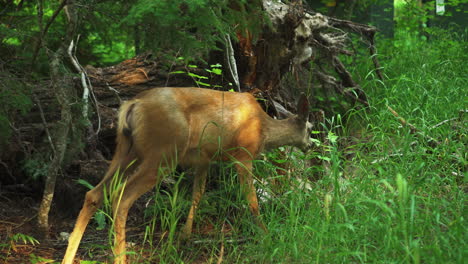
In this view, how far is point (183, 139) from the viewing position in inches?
191

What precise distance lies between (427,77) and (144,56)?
4.20m

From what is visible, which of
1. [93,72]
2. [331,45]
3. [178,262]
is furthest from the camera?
[331,45]

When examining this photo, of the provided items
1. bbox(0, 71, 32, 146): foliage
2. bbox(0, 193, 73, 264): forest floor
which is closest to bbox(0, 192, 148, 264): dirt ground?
bbox(0, 193, 73, 264): forest floor

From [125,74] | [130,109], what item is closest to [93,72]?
[125,74]

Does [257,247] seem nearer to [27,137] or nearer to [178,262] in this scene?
[178,262]

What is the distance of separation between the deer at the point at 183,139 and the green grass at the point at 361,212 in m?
0.24

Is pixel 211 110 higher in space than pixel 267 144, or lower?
higher

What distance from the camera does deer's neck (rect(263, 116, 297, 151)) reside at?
5613 mm

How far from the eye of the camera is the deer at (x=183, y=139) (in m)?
4.59

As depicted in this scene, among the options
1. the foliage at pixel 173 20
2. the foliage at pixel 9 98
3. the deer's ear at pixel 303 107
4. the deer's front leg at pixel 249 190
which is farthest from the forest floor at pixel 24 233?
the deer's ear at pixel 303 107

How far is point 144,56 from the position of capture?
23.4 feet

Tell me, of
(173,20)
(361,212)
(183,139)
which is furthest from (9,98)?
(361,212)

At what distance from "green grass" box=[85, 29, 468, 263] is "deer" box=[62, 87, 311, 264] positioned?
24 cm

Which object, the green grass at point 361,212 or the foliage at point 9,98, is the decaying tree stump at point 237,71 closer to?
the foliage at point 9,98
